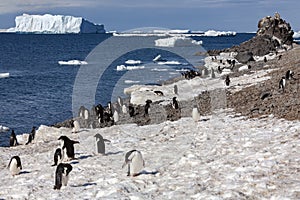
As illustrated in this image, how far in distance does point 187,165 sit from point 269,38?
2419 inches

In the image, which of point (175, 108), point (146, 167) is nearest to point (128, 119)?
point (175, 108)

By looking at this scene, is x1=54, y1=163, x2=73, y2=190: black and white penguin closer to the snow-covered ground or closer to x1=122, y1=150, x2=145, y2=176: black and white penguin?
the snow-covered ground

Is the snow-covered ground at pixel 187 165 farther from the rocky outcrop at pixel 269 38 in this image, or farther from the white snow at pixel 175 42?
the white snow at pixel 175 42

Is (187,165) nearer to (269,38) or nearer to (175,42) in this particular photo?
(269,38)

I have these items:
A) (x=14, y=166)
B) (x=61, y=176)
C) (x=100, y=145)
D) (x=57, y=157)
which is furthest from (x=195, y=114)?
(x=61, y=176)

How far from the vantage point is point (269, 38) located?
69.0 meters

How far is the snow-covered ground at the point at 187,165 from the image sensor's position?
8875 mm

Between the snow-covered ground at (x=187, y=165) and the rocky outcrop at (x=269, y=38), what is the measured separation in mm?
48144

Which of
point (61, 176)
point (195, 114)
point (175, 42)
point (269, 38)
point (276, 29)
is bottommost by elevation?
point (61, 176)

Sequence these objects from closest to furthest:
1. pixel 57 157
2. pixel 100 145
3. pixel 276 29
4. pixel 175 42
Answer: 1. pixel 57 157
2. pixel 100 145
3. pixel 276 29
4. pixel 175 42

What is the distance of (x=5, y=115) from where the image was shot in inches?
1355

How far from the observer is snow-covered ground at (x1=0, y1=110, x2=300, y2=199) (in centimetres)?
888

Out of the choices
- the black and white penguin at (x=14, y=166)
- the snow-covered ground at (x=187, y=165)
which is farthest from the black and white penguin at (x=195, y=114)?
the black and white penguin at (x=14, y=166)

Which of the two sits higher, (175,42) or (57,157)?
(175,42)
